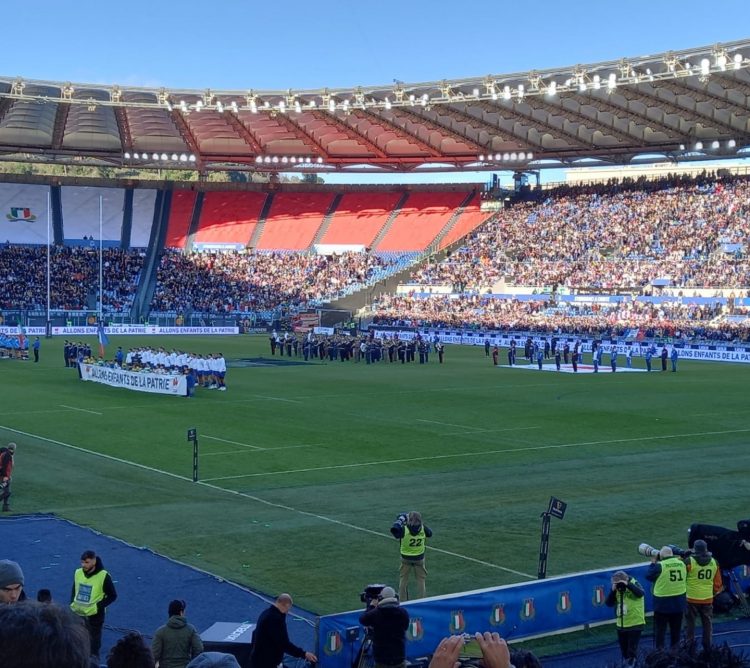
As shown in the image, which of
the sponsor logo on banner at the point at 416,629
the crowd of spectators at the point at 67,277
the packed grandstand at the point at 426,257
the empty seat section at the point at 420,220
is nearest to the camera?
the sponsor logo on banner at the point at 416,629

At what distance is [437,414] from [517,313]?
137 ft

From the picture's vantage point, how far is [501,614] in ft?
38.1

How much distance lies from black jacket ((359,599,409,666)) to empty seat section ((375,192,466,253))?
79693 mm

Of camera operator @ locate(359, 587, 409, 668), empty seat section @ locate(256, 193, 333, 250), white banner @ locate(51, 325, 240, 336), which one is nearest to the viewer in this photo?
camera operator @ locate(359, 587, 409, 668)

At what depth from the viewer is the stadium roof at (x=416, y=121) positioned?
61.6 meters

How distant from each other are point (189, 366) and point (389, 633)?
31633 millimetres

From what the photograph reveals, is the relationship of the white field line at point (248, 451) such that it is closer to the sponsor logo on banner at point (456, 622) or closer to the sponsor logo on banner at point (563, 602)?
the sponsor logo on banner at point (563, 602)

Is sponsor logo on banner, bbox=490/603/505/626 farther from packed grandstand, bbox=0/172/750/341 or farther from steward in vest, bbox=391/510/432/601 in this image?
packed grandstand, bbox=0/172/750/341

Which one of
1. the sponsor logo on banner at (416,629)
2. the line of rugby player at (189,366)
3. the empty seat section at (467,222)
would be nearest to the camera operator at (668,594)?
the sponsor logo on banner at (416,629)

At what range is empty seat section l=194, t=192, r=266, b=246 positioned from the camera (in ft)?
300

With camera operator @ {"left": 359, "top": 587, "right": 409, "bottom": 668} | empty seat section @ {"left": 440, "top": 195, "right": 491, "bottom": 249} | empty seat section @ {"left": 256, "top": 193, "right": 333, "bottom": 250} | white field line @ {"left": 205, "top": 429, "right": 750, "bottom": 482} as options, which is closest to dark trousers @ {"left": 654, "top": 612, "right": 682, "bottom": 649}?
camera operator @ {"left": 359, "top": 587, "right": 409, "bottom": 668}

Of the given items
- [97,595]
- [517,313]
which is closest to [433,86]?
[517,313]

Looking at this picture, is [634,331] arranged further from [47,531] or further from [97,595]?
[97,595]

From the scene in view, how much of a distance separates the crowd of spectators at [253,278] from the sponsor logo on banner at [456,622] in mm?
71575
